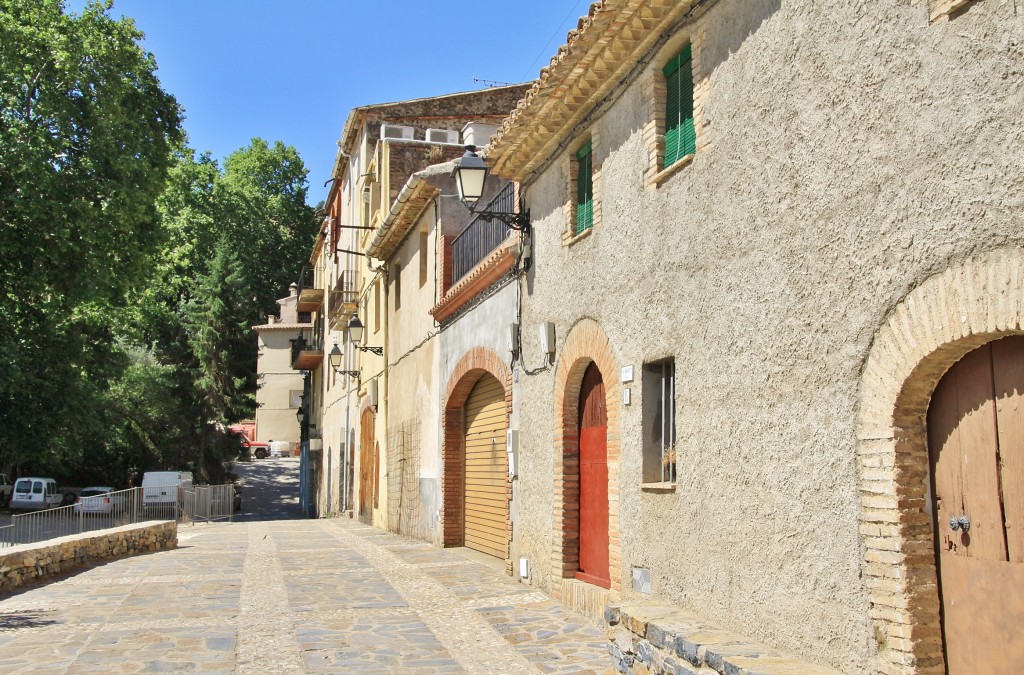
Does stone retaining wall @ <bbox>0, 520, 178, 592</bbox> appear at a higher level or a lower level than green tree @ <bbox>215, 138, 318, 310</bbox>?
lower

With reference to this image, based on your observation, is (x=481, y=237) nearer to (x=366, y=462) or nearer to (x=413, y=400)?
(x=413, y=400)

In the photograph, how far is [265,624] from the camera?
914cm

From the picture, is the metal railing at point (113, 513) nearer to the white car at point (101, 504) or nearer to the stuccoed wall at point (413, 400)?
the white car at point (101, 504)

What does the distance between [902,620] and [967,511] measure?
64cm

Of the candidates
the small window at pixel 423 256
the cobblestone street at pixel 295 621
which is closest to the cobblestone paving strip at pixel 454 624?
the cobblestone street at pixel 295 621

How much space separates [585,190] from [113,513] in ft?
53.1

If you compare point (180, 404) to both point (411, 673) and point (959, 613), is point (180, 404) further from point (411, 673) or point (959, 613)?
point (959, 613)

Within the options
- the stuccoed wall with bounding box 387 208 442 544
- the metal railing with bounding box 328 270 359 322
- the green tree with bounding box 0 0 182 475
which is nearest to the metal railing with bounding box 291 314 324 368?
the metal railing with bounding box 328 270 359 322

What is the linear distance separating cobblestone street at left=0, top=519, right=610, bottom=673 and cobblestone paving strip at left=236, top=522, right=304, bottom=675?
2 cm

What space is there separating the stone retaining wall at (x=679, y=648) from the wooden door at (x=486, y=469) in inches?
241

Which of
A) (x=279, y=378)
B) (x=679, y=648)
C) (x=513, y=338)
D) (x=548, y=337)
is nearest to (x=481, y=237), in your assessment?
(x=513, y=338)

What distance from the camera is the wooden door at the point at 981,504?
14.7 feet

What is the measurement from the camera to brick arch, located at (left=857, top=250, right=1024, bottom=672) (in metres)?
4.77

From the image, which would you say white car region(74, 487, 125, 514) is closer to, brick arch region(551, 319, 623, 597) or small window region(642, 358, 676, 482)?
brick arch region(551, 319, 623, 597)
